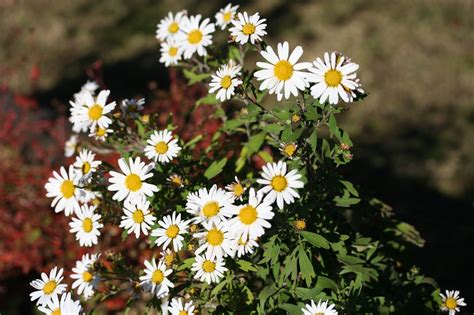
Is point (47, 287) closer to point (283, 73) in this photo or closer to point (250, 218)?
point (250, 218)

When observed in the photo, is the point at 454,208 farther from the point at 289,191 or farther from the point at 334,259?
the point at 289,191

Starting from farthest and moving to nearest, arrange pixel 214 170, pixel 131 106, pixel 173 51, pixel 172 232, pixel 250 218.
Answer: pixel 173 51 < pixel 131 106 < pixel 214 170 < pixel 172 232 < pixel 250 218

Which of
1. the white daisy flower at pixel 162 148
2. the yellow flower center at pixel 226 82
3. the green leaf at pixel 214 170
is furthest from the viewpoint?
the green leaf at pixel 214 170

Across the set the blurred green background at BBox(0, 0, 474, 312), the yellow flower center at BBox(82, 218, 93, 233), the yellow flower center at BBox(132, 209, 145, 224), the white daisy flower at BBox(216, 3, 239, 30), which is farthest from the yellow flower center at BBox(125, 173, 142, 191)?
the blurred green background at BBox(0, 0, 474, 312)

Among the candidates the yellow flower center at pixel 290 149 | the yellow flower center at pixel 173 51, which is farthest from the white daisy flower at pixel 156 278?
the yellow flower center at pixel 173 51

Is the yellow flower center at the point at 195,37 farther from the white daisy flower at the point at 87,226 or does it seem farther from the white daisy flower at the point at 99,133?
the white daisy flower at the point at 87,226

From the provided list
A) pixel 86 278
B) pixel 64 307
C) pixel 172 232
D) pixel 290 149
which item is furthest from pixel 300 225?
pixel 86 278
